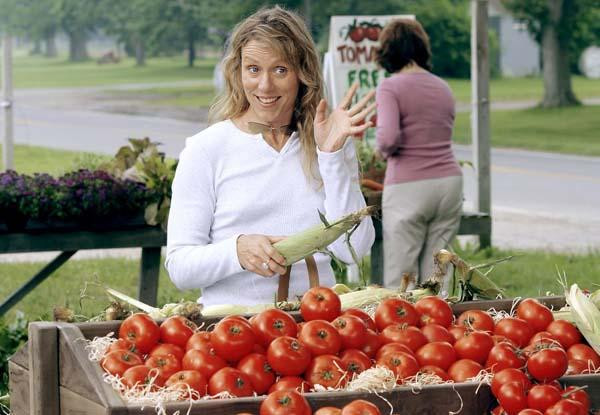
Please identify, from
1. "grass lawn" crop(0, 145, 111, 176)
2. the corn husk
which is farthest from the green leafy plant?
"grass lawn" crop(0, 145, 111, 176)

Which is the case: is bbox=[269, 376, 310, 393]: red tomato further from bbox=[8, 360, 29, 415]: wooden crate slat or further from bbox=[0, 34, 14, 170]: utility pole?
bbox=[0, 34, 14, 170]: utility pole

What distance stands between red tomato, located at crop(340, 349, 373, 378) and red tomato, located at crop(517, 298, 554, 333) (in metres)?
0.66

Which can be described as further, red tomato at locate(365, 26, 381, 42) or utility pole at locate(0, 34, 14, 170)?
utility pole at locate(0, 34, 14, 170)

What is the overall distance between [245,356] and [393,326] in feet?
1.68

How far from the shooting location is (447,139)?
749cm

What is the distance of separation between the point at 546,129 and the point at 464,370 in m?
25.2

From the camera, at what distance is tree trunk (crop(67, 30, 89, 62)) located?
221 feet

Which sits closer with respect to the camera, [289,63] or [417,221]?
[289,63]

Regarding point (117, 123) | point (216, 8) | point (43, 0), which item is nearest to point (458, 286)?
point (117, 123)

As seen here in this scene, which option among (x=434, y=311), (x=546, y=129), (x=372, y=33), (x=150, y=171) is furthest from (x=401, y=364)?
(x=546, y=129)

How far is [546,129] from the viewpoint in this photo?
2800 centimetres

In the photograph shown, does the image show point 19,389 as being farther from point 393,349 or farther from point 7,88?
point 7,88

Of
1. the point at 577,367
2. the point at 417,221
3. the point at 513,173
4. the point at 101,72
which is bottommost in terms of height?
the point at 101,72

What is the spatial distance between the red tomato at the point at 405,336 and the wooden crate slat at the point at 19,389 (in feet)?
3.71
